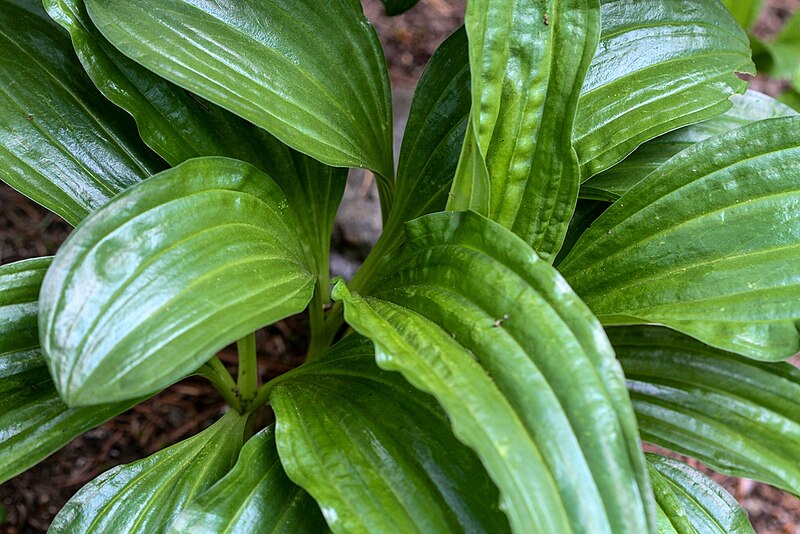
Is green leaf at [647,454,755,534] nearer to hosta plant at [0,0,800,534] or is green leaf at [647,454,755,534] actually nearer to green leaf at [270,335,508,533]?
hosta plant at [0,0,800,534]

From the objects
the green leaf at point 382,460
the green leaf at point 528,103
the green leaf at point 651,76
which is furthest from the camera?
the green leaf at point 651,76

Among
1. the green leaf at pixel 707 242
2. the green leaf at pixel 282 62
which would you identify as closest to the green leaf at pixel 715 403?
the green leaf at pixel 707 242

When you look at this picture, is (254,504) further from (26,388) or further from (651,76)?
(651,76)

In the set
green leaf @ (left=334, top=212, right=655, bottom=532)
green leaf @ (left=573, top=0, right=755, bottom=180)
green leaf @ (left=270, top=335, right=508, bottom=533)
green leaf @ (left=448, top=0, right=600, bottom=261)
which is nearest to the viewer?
green leaf @ (left=334, top=212, right=655, bottom=532)

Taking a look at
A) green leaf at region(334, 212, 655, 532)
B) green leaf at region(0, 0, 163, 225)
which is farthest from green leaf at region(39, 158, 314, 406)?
green leaf at region(0, 0, 163, 225)

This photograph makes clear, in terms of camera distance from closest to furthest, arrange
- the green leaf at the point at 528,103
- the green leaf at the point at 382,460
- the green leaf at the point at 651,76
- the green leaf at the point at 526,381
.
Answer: the green leaf at the point at 526,381
the green leaf at the point at 382,460
the green leaf at the point at 528,103
the green leaf at the point at 651,76

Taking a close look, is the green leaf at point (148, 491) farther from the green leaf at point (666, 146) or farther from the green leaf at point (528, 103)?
the green leaf at point (666, 146)
